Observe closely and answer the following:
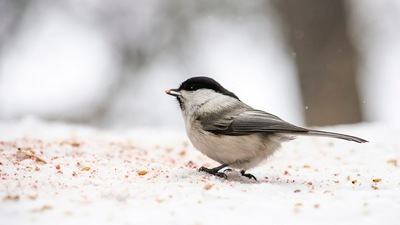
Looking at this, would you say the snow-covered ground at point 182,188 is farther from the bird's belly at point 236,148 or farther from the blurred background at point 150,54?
the blurred background at point 150,54

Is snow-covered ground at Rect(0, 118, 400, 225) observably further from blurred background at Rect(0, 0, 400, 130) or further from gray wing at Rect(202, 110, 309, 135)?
blurred background at Rect(0, 0, 400, 130)

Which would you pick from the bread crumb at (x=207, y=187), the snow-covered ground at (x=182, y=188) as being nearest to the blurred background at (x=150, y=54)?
the snow-covered ground at (x=182, y=188)

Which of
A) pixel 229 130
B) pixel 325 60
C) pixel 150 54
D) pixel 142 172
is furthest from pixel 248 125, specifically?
pixel 150 54

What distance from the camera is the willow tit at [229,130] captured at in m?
2.98

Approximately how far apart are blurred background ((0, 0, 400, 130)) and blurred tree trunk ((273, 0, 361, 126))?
0.41 metres

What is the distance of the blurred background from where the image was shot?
7250 mm

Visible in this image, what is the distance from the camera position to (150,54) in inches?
324

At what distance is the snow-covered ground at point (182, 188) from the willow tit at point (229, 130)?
0.15 meters

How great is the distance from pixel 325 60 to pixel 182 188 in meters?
4.20

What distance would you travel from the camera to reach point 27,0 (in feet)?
25.5

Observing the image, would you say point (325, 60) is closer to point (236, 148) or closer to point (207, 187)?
point (236, 148)

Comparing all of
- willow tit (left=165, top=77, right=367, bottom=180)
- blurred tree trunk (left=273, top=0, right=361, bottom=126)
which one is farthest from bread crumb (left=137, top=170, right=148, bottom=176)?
blurred tree trunk (left=273, top=0, right=361, bottom=126)

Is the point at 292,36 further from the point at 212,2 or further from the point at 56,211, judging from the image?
the point at 56,211

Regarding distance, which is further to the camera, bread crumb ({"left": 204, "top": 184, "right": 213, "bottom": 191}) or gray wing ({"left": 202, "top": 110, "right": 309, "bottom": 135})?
gray wing ({"left": 202, "top": 110, "right": 309, "bottom": 135})
